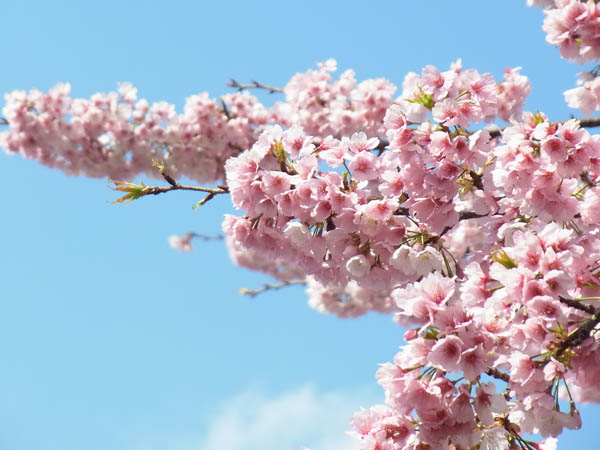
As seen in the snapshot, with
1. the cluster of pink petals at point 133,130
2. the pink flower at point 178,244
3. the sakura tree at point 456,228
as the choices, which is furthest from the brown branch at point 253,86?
the pink flower at point 178,244

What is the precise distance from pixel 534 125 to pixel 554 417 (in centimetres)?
154

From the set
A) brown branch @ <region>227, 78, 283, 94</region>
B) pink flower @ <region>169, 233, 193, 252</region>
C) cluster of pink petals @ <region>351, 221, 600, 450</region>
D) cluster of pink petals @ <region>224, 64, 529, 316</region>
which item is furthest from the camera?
pink flower @ <region>169, 233, 193, 252</region>

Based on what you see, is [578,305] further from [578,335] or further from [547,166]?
[547,166]

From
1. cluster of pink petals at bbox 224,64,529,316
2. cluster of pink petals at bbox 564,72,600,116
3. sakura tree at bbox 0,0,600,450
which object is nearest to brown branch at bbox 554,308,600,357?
sakura tree at bbox 0,0,600,450

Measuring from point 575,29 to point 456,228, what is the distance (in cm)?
143

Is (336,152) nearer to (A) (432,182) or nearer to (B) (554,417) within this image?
(A) (432,182)

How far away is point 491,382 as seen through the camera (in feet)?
10.6

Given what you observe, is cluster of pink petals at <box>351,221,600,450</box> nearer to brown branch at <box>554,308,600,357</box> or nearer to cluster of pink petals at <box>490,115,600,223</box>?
brown branch at <box>554,308,600,357</box>

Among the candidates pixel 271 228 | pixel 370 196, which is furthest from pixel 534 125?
pixel 271 228

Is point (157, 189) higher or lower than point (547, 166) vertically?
higher

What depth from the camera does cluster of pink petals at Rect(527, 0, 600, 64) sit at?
3.87 metres

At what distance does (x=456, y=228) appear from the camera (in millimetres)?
4172

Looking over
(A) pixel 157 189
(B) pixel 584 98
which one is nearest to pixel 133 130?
(A) pixel 157 189

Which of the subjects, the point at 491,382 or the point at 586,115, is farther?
the point at 586,115
